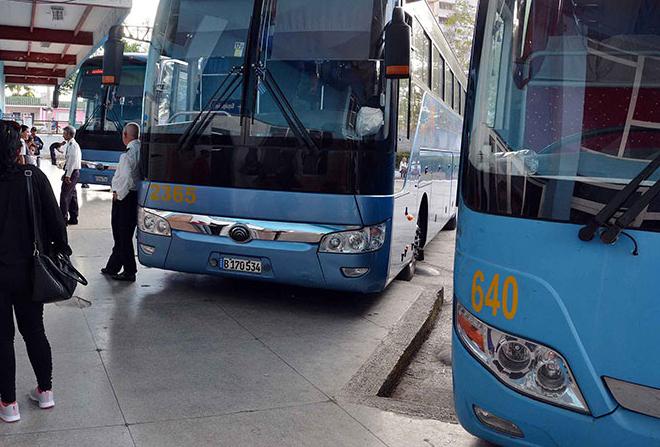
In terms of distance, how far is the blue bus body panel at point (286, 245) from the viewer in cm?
676

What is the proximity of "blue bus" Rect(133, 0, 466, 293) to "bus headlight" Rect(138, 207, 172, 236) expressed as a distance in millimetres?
14

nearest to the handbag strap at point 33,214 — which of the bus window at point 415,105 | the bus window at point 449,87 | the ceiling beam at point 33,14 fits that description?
the bus window at point 415,105

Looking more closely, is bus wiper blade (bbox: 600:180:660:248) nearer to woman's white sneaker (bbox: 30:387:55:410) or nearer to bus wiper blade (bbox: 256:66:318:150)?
woman's white sneaker (bbox: 30:387:55:410)

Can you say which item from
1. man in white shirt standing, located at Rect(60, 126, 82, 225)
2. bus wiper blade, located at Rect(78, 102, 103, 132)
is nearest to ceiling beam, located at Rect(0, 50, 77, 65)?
bus wiper blade, located at Rect(78, 102, 103, 132)

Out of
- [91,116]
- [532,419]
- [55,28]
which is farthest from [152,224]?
[55,28]

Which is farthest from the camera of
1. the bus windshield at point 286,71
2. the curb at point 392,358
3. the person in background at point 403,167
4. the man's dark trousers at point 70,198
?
the man's dark trousers at point 70,198

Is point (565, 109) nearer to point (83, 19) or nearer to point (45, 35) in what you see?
point (83, 19)

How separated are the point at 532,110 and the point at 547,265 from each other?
0.80 metres

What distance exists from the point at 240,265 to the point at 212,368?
5.73ft

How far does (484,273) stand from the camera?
3.30 m

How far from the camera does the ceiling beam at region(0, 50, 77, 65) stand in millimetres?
23625

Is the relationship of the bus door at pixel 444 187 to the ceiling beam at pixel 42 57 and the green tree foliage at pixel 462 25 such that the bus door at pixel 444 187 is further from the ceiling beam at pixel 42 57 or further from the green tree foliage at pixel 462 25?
the green tree foliage at pixel 462 25

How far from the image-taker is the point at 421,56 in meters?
8.87

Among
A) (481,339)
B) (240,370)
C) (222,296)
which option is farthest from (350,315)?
(481,339)
